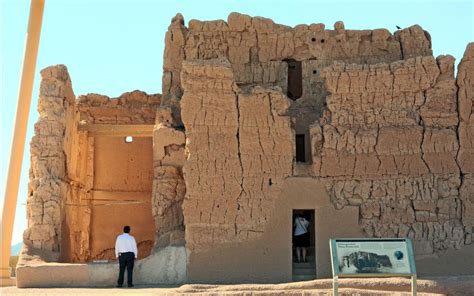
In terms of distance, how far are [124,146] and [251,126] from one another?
551cm

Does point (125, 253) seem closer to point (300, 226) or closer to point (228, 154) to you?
point (228, 154)

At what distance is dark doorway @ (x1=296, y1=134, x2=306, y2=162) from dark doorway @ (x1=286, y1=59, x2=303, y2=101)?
1.28 meters

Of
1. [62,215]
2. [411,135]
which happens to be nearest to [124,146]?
[62,215]

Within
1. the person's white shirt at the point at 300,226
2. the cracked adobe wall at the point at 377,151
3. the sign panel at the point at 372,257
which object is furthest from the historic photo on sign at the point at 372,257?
the person's white shirt at the point at 300,226

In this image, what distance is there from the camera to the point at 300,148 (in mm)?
13367

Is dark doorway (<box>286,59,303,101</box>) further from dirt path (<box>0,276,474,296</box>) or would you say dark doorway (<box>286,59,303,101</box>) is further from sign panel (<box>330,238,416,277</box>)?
sign panel (<box>330,238,416,277</box>)

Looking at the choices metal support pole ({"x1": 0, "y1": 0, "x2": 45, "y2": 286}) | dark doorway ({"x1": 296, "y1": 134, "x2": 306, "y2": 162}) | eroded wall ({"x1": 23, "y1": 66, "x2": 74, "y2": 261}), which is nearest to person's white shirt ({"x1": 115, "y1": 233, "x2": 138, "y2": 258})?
eroded wall ({"x1": 23, "y1": 66, "x2": 74, "y2": 261})

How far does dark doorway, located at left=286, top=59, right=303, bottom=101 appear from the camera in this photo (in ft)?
46.9

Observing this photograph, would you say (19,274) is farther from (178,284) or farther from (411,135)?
(411,135)

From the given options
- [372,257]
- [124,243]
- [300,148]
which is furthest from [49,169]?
[372,257]

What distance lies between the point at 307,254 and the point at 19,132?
5963 millimetres

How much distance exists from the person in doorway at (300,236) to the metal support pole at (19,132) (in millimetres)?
5314

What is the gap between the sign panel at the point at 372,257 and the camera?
8.30m

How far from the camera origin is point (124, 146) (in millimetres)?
16703
